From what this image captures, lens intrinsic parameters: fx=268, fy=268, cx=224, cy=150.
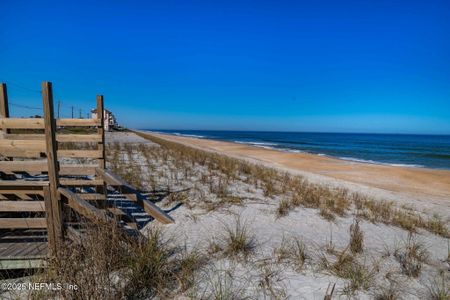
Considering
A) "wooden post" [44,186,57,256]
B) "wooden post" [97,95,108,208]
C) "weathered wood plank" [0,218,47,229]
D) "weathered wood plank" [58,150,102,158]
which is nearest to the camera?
"wooden post" [44,186,57,256]

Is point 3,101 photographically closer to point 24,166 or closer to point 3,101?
point 3,101

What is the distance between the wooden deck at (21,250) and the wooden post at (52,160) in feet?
1.26

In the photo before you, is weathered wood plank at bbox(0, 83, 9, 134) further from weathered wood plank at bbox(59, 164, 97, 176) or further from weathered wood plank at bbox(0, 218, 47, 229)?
weathered wood plank at bbox(0, 218, 47, 229)

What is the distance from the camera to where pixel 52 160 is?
11.5 ft

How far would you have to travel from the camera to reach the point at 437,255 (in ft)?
16.2

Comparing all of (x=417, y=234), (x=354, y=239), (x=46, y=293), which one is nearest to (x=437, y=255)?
(x=417, y=234)

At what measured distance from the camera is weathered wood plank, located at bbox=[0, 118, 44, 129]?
4066 millimetres

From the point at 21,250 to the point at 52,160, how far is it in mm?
1388

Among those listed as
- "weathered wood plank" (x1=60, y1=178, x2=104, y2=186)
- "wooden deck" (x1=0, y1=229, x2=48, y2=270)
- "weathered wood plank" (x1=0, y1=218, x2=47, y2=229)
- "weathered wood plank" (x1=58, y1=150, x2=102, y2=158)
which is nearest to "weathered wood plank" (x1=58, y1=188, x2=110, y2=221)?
"weathered wood plank" (x1=0, y1=218, x2=47, y2=229)

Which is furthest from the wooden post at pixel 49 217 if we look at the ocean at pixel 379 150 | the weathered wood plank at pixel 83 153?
the ocean at pixel 379 150

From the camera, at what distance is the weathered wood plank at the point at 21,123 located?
407 cm

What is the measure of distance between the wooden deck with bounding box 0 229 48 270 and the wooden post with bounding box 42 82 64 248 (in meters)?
0.38

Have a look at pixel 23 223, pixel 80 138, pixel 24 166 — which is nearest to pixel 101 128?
pixel 80 138

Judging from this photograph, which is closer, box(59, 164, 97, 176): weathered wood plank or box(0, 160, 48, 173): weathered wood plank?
box(0, 160, 48, 173): weathered wood plank
